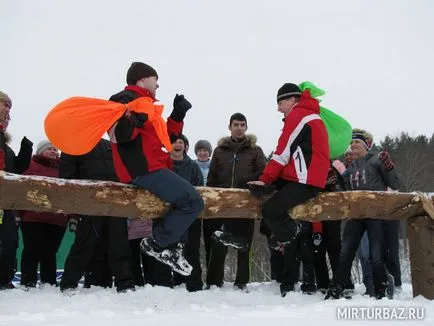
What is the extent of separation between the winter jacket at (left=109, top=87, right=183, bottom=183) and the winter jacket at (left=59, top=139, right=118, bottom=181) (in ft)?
3.87

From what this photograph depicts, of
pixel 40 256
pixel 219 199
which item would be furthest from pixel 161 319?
pixel 40 256

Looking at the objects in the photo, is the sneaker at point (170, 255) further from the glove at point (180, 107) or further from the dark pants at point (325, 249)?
the dark pants at point (325, 249)

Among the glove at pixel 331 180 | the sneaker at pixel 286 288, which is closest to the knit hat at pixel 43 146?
the sneaker at pixel 286 288

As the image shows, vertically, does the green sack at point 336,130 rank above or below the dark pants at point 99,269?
above

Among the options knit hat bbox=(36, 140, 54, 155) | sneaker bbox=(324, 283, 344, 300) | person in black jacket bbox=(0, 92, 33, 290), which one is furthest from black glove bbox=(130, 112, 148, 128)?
sneaker bbox=(324, 283, 344, 300)

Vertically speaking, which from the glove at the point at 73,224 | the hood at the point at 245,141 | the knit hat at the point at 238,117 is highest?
the knit hat at the point at 238,117

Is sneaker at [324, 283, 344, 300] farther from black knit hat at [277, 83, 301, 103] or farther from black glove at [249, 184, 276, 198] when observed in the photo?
black knit hat at [277, 83, 301, 103]

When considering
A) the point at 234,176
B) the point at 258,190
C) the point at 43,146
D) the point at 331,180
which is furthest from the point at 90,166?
the point at 331,180

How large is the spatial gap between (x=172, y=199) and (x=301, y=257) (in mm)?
2336

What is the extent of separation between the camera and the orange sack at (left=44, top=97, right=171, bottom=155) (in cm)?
362

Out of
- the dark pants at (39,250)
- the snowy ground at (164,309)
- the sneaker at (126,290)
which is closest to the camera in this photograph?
the snowy ground at (164,309)

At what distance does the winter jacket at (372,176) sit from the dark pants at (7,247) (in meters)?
3.92

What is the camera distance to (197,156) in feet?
23.4

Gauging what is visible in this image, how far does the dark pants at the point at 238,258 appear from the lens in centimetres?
548
